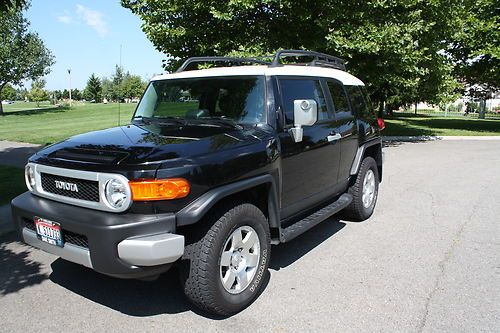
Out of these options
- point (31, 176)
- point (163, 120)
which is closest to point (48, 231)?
point (31, 176)

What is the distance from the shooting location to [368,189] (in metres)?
6.02

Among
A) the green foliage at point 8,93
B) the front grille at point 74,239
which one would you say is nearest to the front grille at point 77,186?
the front grille at point 74,239

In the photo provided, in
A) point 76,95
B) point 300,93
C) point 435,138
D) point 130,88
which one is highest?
point 76,95

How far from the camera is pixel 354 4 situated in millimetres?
12094

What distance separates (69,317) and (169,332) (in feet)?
2.73

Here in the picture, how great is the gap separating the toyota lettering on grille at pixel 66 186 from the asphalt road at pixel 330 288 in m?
1.00

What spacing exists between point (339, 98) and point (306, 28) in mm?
8260

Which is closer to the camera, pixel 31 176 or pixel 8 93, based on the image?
pixel 31 176

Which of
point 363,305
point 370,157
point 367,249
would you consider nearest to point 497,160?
point 370,157

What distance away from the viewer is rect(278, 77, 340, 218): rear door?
13.3ft

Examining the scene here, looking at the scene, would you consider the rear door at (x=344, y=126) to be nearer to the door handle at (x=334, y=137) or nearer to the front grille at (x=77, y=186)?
the door handle at (x=334, y=137)

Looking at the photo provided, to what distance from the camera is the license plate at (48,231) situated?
317 cm

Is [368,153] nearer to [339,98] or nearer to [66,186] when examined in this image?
[339,98]

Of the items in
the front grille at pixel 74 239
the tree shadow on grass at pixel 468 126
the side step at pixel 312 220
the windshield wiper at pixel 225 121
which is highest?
the windshield wiper at pixel 225 121
